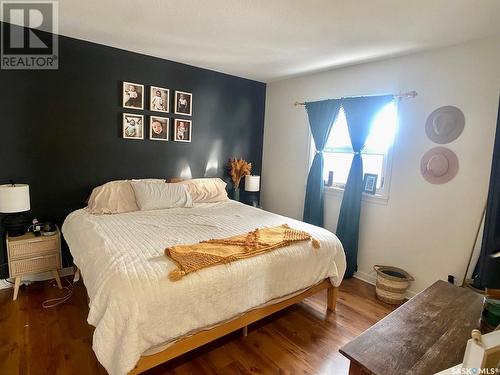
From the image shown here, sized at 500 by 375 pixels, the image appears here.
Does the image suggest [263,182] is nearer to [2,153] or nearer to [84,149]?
[84,149]

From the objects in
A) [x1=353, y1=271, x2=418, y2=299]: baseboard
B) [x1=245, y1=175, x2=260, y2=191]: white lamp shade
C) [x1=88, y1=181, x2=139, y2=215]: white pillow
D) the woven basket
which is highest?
[x1=245, y1=175, x2=260, y2=191]: white lamp shade

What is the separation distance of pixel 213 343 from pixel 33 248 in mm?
1806

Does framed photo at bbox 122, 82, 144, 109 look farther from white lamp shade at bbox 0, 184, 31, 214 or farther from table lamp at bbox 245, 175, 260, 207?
table lamp at bbox 245, 175, 260, 207

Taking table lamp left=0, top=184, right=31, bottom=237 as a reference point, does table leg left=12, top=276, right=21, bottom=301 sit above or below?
below

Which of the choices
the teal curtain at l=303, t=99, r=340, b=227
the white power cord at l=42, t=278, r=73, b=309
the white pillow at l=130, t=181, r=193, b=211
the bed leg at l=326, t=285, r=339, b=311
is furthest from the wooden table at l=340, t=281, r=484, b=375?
the white power cord at l=42, t=278, r=73, b=309

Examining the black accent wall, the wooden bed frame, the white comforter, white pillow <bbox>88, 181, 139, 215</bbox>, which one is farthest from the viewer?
white pillow <bbox>88, 181, 139, 215</bbox>

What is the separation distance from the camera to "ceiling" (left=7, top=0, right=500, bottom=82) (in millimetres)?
1896

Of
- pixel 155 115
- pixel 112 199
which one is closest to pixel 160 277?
pixel 112 199

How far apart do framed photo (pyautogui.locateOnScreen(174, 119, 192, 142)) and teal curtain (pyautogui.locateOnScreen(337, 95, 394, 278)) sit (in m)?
1.91

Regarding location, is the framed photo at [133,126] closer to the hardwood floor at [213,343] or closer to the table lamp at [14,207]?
the table lamp at [14,207]

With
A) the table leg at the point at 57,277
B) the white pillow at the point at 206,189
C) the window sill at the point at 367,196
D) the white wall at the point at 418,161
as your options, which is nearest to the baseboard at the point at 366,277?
the white wall at the point at 418,161

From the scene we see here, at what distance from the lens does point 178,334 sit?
1494 millimetres

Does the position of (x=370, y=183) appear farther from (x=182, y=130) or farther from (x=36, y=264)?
(x=36, y=264)

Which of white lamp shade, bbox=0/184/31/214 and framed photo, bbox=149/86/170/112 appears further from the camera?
framed photo, bbox=149/86/170/112
